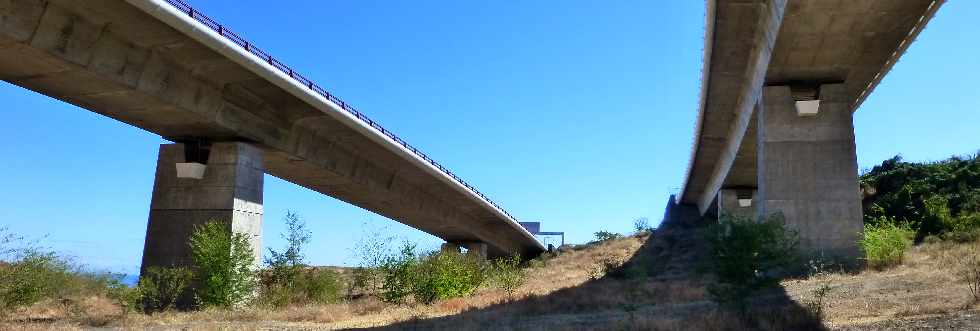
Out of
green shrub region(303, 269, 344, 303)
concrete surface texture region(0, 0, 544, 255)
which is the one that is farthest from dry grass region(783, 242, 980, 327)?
concrete surface texture region(0, 0, 544, 255)

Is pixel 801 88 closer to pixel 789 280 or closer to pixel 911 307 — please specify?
pixel 789 280

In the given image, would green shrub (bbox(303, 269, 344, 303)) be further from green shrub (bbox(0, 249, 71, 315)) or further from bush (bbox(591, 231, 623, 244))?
bush (bbox(591, 231, 623, 244))

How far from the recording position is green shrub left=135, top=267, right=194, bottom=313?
20889 millimetres

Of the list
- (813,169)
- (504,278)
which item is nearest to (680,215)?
(504,278)

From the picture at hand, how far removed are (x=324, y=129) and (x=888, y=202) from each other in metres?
41.9

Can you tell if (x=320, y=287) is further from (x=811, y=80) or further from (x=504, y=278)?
(x=811, y=80)

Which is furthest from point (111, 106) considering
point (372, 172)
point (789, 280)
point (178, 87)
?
point (789, 280)

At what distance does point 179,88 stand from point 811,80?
22.3 metres

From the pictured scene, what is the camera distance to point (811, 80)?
24391mm

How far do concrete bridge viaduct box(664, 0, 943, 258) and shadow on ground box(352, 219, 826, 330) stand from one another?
462 cm

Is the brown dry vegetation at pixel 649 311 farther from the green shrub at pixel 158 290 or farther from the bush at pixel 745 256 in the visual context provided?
the green shrub at pixel 158 290

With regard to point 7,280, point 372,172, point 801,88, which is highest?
point 801,88

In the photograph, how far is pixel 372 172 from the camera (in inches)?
1383

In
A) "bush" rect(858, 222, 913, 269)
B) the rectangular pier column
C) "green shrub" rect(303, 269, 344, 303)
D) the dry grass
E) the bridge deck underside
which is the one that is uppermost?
the bridge deck underside
